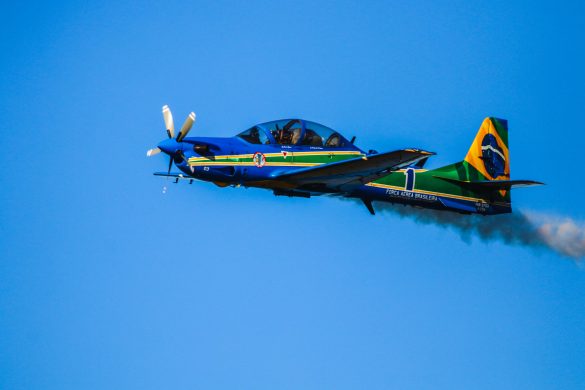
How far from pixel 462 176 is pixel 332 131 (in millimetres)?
5454

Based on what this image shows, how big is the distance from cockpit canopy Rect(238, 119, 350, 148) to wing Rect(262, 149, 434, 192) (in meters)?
1.13

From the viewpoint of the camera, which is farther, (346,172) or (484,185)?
(484,185)

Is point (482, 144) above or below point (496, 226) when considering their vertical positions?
above

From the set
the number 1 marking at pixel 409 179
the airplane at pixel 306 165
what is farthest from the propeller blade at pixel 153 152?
the number 1 marking at pixel 409 179

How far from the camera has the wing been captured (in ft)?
108

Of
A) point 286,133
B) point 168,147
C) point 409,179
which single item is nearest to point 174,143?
point 168,147

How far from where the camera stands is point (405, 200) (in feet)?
121

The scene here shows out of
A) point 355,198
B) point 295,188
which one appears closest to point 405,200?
point 355,198

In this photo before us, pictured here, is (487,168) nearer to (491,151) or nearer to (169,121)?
(491,151)

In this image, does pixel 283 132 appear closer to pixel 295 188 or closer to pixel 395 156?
pixel 295 188

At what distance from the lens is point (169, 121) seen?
35250 millimetres

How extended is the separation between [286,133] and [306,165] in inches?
44.1

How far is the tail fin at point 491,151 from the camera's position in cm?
3909

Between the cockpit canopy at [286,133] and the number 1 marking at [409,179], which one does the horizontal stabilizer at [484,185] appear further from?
the cockpit canopy at [286,133]
